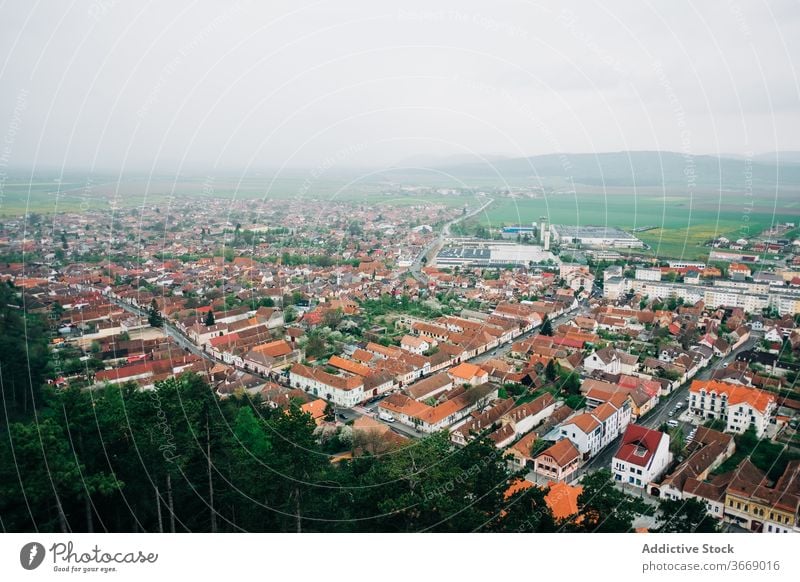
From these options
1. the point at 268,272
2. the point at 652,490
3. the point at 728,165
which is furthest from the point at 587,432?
the point at 728,165

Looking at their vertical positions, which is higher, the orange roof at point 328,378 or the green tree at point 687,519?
the green tree at point 687,519

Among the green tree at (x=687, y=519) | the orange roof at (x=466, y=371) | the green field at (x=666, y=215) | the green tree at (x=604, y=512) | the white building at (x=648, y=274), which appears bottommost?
the orange roof at (x=466, y=371)

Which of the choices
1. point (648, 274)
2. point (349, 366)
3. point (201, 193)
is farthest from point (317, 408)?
point (201, 193)

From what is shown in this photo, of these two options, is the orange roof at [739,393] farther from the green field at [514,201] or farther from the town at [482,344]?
the green field at [514,201]

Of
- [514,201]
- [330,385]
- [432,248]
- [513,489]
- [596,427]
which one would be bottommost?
[330,385]

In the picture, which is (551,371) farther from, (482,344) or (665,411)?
(482,344)

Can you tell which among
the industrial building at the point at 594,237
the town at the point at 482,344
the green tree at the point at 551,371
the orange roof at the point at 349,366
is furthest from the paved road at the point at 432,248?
the green tree at the point at 551,371

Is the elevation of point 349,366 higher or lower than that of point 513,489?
lower

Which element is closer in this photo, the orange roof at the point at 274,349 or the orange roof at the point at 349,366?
the orange roof at the point at 349,366
